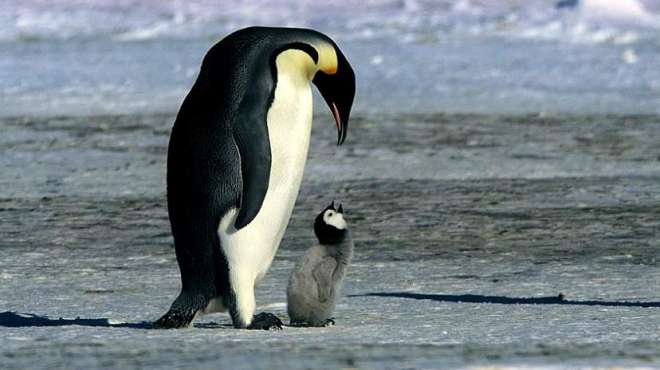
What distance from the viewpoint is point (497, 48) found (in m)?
17.9

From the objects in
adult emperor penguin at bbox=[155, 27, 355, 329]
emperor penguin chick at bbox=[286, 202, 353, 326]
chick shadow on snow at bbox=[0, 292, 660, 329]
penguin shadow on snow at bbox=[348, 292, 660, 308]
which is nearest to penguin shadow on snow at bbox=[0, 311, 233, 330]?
chick shadow on snow at bbox=[0, 292, 660, 329]

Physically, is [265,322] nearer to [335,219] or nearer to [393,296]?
[335,219]

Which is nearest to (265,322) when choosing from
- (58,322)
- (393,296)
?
(58,322)

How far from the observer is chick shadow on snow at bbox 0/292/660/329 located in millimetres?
4582

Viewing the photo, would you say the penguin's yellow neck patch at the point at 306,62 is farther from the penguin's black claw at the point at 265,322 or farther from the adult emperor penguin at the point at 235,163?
the penguin's black claw at the point at 265,322

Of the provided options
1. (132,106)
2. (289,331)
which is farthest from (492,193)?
(132,106)

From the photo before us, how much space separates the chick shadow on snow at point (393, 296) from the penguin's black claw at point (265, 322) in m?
0.18

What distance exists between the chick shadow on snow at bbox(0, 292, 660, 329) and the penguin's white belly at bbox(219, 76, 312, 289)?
0.22 m

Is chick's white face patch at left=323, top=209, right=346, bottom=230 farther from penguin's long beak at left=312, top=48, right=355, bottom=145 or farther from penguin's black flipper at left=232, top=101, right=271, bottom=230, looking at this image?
penguin's long beak at left=312, top=48, right=355, bottom=145

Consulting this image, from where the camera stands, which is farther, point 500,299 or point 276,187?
point 500,299

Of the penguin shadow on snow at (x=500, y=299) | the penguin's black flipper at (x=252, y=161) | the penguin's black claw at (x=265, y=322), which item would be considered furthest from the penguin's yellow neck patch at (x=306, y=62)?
the penguin shadow on snow at (x=500, y=299)

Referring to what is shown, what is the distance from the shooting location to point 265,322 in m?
4.49

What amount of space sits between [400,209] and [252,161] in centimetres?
317

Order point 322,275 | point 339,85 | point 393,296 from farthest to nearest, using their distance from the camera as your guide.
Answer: point 393,296 < point 339,85 < point 322,275
